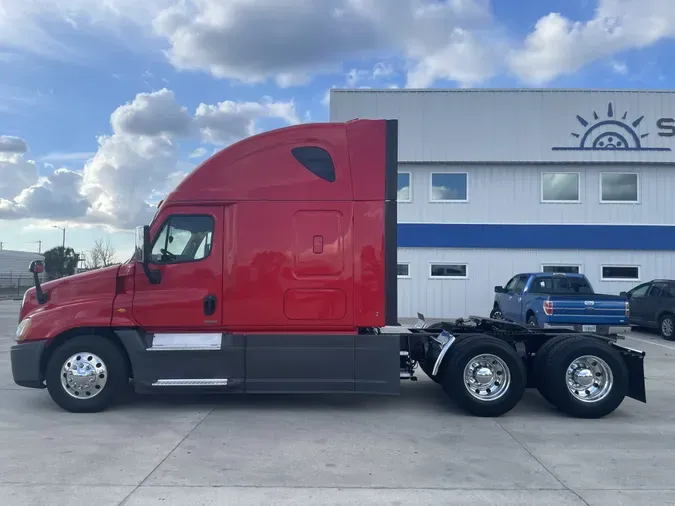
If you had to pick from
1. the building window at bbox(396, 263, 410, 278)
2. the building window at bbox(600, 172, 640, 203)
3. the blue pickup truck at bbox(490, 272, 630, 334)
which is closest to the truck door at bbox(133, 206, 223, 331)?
the blue pickup truck at bbox(490, 272, 630, 334)

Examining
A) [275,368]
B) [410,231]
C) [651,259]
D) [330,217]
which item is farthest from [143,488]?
[651,259]

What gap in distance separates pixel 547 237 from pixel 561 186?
187cm

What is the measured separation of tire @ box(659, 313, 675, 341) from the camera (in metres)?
15.9

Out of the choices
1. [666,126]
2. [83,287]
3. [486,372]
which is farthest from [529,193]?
[83,287]

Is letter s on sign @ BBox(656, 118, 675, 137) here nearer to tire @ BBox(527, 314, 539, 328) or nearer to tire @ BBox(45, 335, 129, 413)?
tire @ BBox(527, 314, 539, 328)

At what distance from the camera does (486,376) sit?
295 inches

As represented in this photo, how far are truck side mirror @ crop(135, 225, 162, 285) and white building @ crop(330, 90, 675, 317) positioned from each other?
1344 cm

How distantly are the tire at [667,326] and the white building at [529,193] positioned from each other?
3.86m

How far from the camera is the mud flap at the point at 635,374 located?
295 inches

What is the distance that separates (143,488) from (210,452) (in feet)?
3.42

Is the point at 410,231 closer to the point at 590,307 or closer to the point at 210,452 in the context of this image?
the point at 590,307

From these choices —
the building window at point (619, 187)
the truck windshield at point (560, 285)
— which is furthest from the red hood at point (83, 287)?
the building window at point (619, 187)

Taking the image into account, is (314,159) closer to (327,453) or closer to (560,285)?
(327,453)

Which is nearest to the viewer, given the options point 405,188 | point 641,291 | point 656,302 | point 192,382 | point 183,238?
point 192,382
